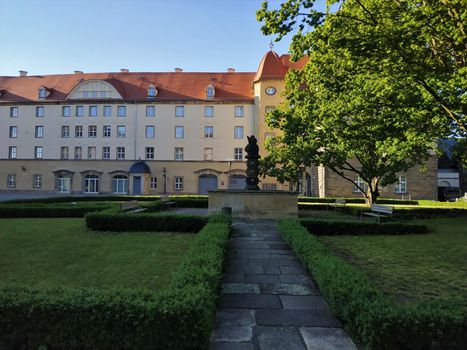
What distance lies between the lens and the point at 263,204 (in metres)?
17.0

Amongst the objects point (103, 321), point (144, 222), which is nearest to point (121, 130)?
point (144, 222)

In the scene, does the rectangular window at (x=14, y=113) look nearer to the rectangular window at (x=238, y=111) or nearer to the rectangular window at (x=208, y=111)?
the rectangular window at (x=208, y=111)

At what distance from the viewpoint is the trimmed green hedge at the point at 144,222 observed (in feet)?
40.9

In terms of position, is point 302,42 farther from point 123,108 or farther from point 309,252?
point 123,108

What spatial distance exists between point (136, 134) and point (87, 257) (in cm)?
4371

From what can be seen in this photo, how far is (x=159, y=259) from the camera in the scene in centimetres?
805

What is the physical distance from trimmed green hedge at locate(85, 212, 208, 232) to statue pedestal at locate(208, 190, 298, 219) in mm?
4591

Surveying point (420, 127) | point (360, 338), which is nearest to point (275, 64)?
point (420, 127)

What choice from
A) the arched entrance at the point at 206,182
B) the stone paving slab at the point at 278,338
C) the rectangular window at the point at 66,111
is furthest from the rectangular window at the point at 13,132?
the stone paving slab at the point at 278,338

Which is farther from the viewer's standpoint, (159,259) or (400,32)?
(400,32)

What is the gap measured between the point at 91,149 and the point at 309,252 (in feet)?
159

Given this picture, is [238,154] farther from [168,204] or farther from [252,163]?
[252,163]

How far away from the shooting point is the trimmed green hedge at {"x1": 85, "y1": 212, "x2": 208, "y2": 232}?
12.5 m

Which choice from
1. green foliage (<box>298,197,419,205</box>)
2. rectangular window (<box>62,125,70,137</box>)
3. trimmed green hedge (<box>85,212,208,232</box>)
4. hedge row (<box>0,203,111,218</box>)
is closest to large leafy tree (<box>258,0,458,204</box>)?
trimmed green hedge (<box>85,212,208,232</box>)
